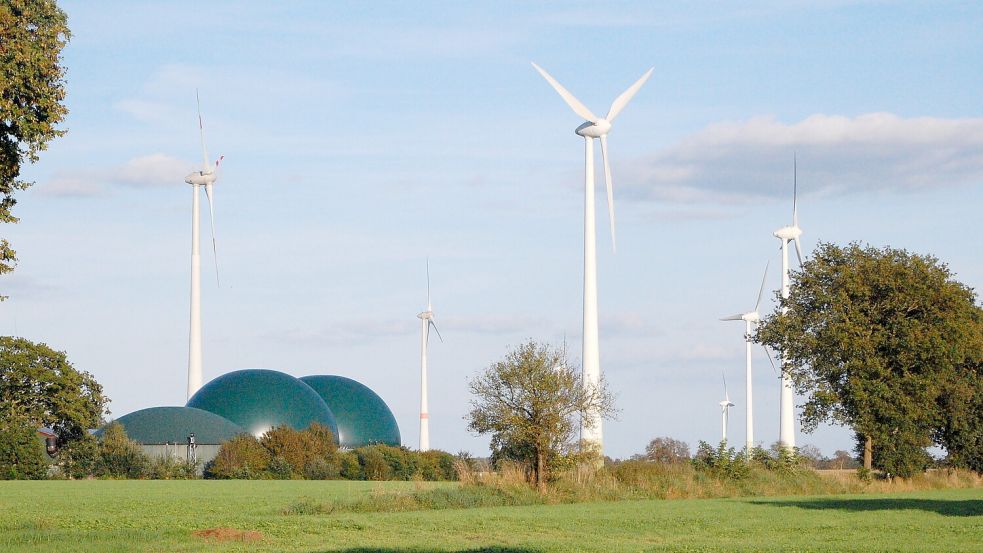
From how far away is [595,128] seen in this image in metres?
80.9

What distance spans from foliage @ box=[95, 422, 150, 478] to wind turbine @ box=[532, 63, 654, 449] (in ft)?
142

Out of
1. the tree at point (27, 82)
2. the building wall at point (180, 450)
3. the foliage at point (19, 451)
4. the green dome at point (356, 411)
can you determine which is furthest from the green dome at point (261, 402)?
the tree at point (27, 82)

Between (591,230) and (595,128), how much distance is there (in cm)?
937

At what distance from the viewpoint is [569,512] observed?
49750 mm

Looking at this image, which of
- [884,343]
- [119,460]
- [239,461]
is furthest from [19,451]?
[884,343]

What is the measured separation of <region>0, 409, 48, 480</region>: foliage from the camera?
9475 centimetres

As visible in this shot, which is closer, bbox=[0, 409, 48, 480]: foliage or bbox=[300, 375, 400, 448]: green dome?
bbox=[0, 409, 48, 480]: foliage

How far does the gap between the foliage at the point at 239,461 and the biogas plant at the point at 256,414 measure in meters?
2.47

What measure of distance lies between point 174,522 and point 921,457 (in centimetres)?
5277

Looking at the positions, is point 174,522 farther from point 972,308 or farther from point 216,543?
point 972,308

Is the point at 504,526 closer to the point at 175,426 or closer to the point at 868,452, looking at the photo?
the point at 868,452

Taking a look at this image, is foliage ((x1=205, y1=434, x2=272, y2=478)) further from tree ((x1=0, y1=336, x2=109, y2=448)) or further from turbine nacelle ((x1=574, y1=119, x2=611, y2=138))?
turbine nacelle ((x1=574, y1=119, x2=611, y2=138))

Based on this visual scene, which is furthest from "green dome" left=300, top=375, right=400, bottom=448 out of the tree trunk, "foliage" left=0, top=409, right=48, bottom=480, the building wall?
the tree trunk

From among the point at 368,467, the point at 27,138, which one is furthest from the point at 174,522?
the point at 368,467
